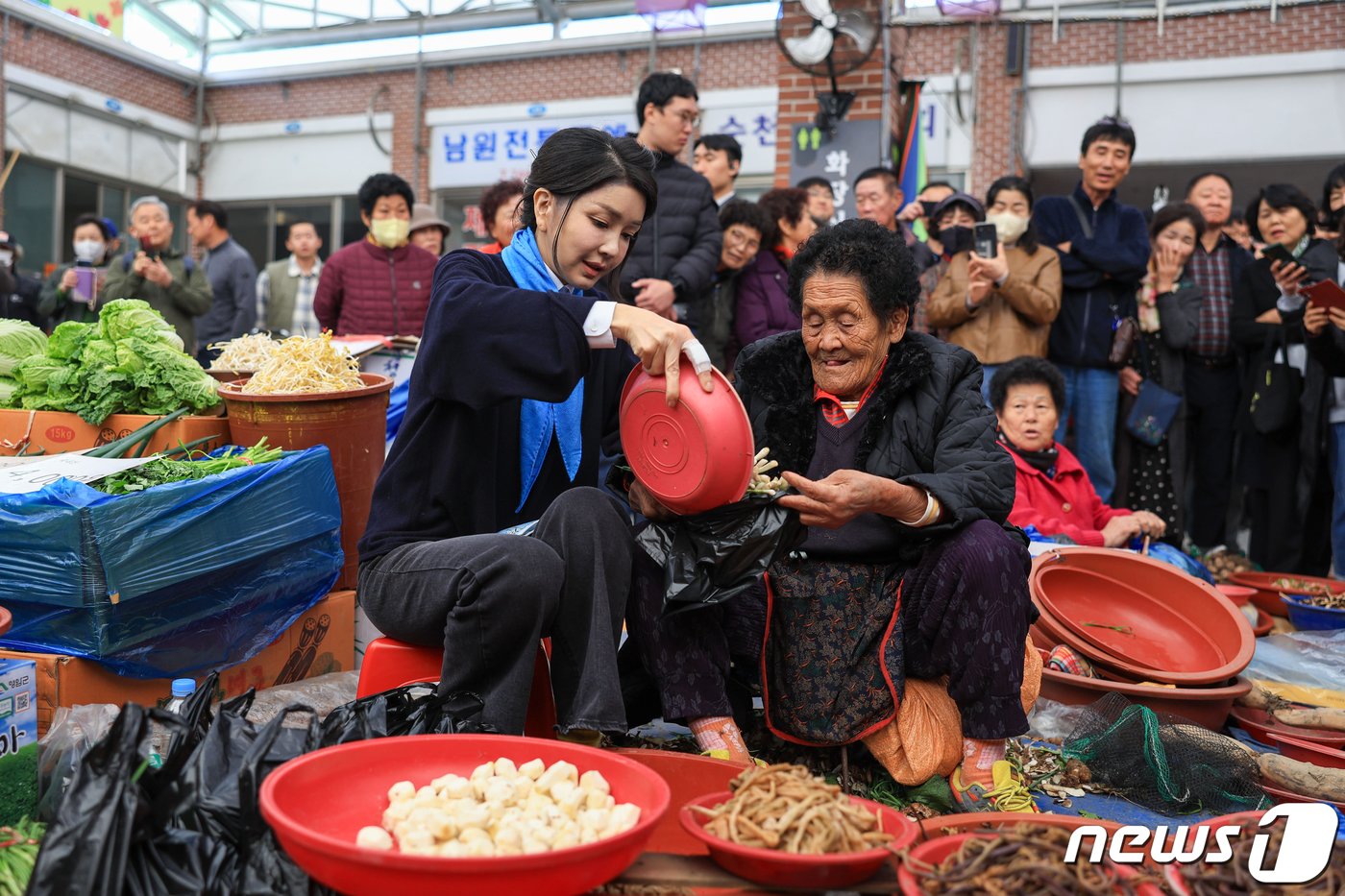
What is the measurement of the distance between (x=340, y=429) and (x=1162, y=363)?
14.5 ft

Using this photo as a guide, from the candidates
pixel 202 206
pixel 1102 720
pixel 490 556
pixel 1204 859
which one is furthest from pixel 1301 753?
pixel 202 206

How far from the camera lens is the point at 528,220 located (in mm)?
2711

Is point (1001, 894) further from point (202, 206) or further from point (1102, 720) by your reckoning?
point (202, 206)

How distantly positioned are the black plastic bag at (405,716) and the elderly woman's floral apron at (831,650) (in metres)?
0.88

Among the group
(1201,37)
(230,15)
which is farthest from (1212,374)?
(230,15)

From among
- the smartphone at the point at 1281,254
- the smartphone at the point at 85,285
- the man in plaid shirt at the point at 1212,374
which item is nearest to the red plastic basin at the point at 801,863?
the smartphone at the point at 1281,254

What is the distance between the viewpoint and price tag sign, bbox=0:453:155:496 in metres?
2.93

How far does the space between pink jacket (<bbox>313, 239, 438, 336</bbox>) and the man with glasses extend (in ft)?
5.04

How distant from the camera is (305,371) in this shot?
3734 mm

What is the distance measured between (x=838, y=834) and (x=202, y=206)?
700 centimetres

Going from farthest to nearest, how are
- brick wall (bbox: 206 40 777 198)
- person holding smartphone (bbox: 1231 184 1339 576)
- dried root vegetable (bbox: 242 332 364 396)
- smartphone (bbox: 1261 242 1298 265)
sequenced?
brick wall (bbox: 206 40 777 198) < person holding smartphone (bbox: 1231 184 1339 576) < smartphone (bbox: 1261 242 1298 265) < dried root vegetable (bbox: 242 332 364 396)

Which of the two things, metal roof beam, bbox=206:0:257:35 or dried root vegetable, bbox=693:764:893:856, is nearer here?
dried root vegetable, bbox=693:764:893:856

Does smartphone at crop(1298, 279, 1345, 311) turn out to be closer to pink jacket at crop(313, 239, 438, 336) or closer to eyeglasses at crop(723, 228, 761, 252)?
eyeglasses at crop(723, 228, 761, 252)

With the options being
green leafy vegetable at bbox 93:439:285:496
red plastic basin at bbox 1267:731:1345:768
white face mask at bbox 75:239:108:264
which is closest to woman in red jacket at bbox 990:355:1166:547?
red plastic basin at bbox 1267:731:1345:768
